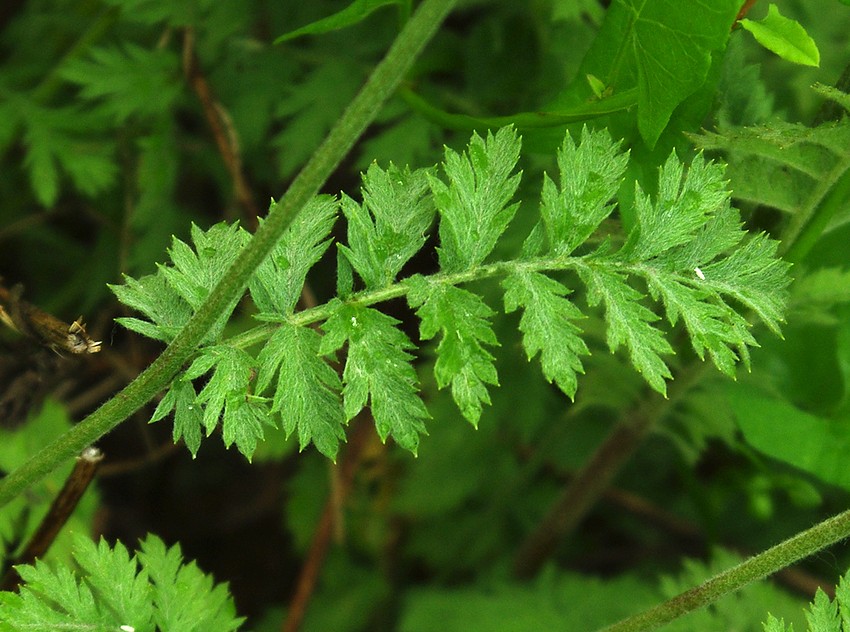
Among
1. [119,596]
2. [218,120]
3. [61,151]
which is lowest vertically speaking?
[61,151]

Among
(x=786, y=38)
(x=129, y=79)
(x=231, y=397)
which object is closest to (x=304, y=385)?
(x=231, y=397)

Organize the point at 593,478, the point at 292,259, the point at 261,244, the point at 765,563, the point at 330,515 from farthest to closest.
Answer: the point at 330,515
the point at 593,478
the point at 292,259
the point at 765,563
the point at 261,244

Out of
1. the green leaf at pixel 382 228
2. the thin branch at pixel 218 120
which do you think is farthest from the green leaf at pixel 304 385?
the thin branch at pixel 218 120

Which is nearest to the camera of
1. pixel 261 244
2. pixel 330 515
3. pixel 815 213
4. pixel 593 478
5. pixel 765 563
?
pixel 261 244

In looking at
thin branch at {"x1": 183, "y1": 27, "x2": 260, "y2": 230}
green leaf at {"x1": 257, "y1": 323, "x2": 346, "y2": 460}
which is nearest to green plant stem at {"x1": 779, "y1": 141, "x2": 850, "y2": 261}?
green leaf at {"x1": 257, "y1": 323, "x2": 346, "y2": 460}

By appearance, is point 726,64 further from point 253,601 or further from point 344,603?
point 253,601

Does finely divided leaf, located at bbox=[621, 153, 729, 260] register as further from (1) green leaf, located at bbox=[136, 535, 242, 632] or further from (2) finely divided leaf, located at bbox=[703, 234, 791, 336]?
(1) green leaf, located at bbox=[136, 535, 242, 632]

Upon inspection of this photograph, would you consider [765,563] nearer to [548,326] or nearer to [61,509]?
[548,326]
